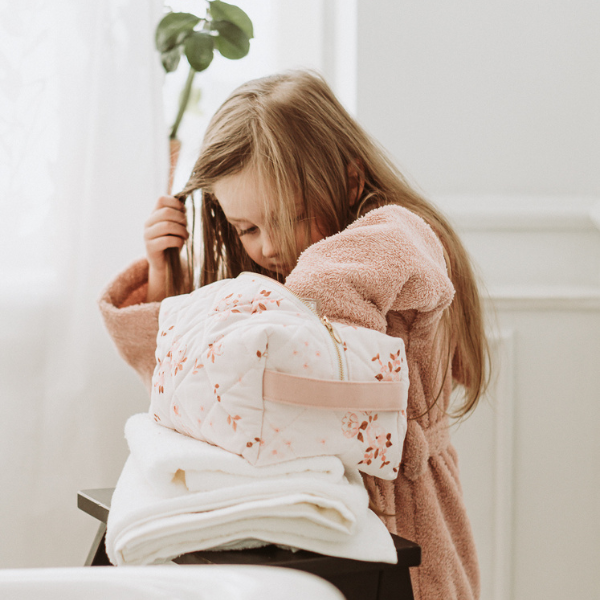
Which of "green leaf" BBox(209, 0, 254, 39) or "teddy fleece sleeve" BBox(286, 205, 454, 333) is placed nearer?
"teddy fleece sleeve" BBox(286, 205, 454, 333)

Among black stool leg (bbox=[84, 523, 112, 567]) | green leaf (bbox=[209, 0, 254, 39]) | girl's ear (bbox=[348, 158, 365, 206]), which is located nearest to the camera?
black stool leg (bbox=[84, 523, 112, 567])

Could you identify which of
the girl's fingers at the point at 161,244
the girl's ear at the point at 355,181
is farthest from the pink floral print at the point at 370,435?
the girl's fingers at the point at 161,244

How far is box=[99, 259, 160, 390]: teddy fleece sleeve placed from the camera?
873 mm

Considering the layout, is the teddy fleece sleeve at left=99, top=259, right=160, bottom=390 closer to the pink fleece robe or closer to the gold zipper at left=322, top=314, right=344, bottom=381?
the pink fleece robe

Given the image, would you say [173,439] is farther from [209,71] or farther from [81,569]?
[209,71]

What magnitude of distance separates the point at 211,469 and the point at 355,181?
0.47m

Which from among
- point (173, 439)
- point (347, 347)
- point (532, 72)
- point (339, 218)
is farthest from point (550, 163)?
point (173, 439)

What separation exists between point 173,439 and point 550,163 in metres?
0.88

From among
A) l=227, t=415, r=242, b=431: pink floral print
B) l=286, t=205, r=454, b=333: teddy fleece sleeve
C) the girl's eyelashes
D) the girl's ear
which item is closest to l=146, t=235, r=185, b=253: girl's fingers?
the girl's eyelashes

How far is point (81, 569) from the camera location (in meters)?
0.32

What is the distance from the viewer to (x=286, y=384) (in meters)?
0.48

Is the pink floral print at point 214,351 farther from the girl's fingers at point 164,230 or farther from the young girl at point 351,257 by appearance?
the girl's fingers at point 164,230

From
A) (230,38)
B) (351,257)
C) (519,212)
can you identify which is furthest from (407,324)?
(230,38)

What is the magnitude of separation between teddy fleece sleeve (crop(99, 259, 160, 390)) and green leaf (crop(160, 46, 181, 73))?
36 cm
